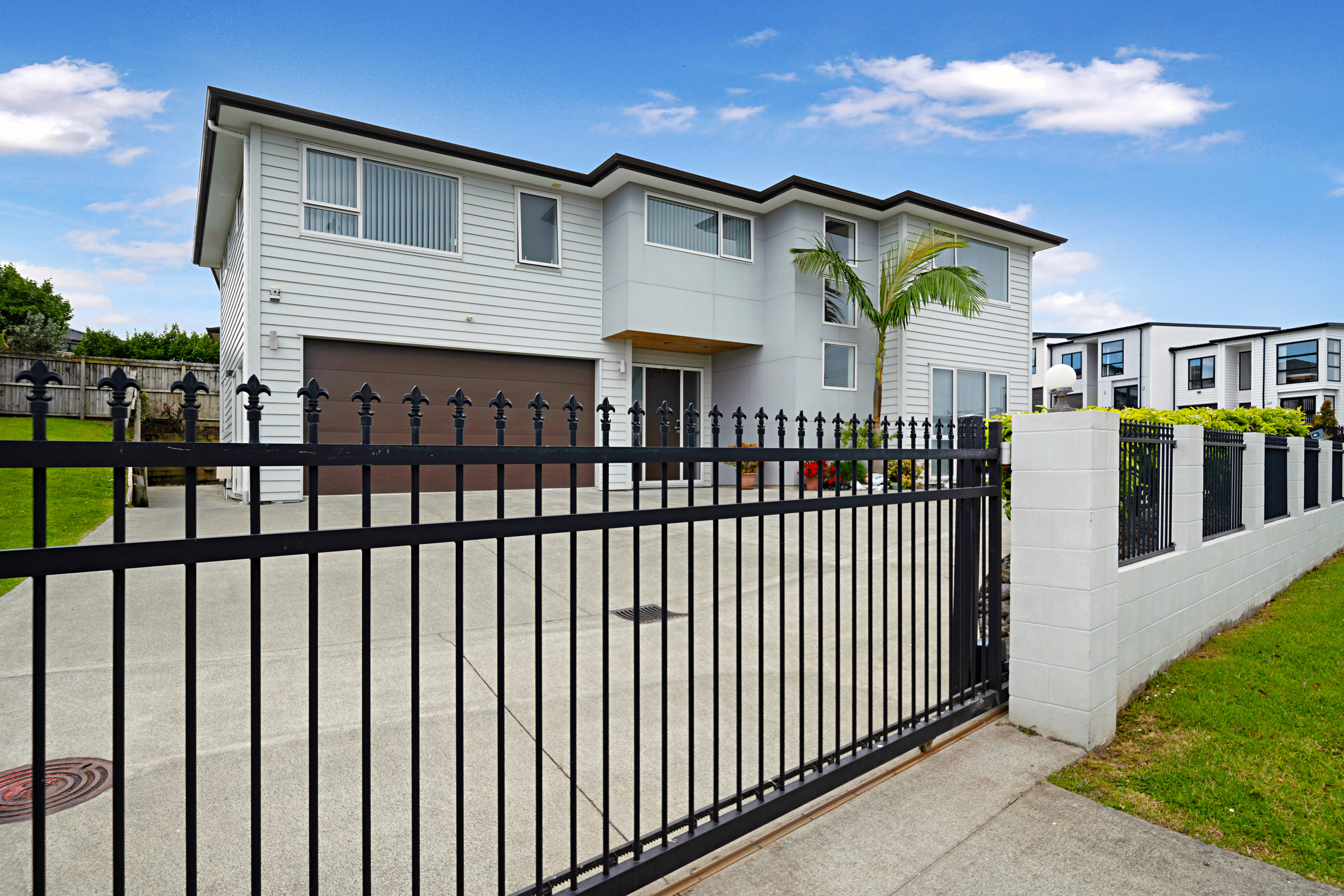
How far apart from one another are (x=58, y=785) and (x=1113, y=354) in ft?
160

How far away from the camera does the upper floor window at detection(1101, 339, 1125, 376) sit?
41.1 m

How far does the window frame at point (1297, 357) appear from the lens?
110ft

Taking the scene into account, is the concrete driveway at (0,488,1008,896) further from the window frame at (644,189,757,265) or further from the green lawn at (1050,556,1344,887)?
the window frame at (644,189,757,265)

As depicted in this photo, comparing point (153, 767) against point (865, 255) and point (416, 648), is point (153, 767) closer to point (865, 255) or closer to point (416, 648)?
point (416, 648)

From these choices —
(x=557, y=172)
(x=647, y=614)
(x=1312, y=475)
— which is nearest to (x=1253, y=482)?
(x=1312, y=475)

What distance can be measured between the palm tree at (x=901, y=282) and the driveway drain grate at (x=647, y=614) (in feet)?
31.1

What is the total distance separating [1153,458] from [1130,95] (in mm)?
8091

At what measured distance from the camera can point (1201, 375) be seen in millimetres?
38188

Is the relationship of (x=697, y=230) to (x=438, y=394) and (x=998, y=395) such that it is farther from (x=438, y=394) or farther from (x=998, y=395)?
(x=998, y=395)

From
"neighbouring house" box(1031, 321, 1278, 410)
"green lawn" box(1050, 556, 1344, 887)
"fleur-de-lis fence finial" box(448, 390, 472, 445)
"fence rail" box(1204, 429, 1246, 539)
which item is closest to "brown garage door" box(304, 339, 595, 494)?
"fence rail" box(1204, 429, 1246, 539)

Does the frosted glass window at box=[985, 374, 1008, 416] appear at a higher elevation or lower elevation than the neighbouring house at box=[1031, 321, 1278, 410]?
lower

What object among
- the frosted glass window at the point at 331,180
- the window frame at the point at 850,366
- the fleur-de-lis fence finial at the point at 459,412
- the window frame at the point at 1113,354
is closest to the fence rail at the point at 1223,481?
the fleur-de-lis fence finial at the point at 459,412

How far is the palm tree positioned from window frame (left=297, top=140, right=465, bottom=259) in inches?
248

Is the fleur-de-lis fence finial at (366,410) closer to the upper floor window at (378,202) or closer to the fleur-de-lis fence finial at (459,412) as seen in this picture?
the fleur-de-lis fence finial at (459,412)
